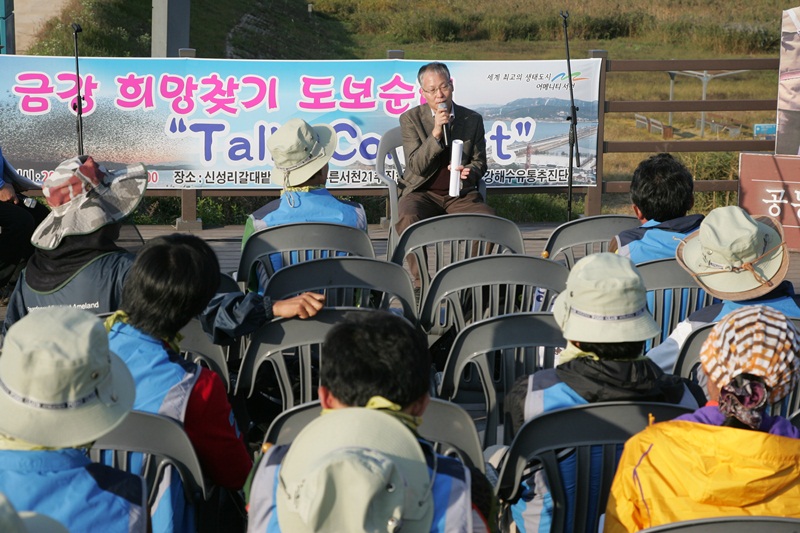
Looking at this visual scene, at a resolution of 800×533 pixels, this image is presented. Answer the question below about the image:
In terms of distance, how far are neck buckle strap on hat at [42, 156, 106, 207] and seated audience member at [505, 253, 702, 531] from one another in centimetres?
180

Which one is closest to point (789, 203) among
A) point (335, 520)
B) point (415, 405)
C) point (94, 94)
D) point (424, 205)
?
point (424, 205)

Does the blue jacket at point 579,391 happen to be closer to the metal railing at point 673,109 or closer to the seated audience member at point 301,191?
the seated audience member at point 301,191

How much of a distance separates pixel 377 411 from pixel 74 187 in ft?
7.28

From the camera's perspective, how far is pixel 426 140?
6242 millimetres

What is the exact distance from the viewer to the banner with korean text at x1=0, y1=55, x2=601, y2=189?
8.06m

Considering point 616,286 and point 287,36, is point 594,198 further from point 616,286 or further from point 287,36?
point 287,36

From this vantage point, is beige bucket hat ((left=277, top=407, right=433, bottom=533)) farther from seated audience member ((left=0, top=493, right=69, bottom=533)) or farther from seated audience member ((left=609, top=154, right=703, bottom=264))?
seated audience member ((left=609, top=154, right=703, bottom=264))

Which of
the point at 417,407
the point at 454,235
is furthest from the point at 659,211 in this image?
the point at 417,407

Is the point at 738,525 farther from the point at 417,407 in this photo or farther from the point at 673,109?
the point at 673,109

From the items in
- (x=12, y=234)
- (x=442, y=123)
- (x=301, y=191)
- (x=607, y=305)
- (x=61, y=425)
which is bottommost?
(x=12, y=234)

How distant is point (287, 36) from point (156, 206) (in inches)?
699

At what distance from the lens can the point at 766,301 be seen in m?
3.42

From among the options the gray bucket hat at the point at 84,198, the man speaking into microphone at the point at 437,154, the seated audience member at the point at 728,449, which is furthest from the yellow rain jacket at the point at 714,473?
the man speaking into microphone at the point at 437,154

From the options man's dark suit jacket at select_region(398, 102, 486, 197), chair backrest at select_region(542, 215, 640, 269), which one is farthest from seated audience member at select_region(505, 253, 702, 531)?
man's dark suit jacket at select_region(398, 102, 486, 197)
